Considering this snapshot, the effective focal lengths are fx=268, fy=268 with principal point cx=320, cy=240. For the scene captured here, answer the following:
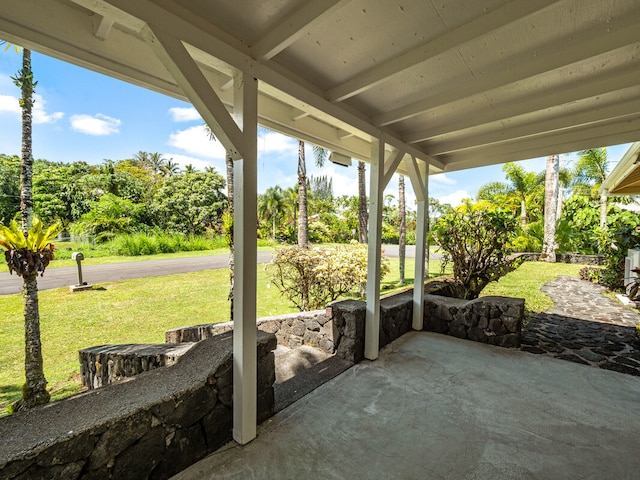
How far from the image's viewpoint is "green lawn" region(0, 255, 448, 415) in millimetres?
5090

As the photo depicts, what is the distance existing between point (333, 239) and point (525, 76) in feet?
61.5

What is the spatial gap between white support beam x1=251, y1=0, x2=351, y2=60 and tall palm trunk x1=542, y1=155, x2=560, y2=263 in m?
15.4

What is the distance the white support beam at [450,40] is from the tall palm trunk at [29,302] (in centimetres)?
568

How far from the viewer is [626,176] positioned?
16.3 ft

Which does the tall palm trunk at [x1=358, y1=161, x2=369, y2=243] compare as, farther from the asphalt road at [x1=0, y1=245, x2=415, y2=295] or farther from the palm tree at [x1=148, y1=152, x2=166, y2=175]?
the palm tree at [x1=148, y1=152, x2=166, y2=175]

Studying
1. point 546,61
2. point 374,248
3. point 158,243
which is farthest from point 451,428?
point 158,243

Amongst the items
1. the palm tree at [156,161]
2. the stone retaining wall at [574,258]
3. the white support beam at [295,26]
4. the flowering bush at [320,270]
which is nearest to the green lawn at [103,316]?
the flowering bush at [320,270]

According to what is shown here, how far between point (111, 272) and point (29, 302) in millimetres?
8251

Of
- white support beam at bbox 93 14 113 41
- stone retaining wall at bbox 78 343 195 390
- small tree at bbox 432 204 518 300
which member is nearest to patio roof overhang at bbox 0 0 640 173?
white support beam at bbox 93 14 113 41

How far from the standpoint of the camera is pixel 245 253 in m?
1.86

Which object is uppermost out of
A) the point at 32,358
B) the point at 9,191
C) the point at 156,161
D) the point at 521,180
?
the point at 156,161

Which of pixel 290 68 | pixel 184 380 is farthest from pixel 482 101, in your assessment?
pixel 184 380

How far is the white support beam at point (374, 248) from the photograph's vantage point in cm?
312

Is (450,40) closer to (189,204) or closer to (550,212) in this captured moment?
(550,212)
